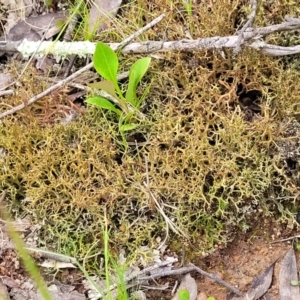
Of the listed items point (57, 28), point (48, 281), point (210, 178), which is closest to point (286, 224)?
point (210, 178)

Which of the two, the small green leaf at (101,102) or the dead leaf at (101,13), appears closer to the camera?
the small green leaf at (101,102)

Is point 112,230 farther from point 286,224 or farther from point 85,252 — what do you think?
point 286,224

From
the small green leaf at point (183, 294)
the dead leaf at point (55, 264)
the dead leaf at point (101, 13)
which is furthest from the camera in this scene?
the dead leaf at point (101, 13)

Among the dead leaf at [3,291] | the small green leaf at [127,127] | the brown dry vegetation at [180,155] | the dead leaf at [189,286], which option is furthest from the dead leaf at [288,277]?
the dead leaf at [3,291]

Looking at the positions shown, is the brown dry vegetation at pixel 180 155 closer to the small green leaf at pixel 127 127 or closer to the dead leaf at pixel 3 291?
the small green leaf at pixel 127 127

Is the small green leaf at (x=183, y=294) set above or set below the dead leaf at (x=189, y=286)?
above

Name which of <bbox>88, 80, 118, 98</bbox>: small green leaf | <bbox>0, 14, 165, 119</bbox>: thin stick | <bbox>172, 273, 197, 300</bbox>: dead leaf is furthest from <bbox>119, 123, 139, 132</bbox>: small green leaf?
<bbox>172, 273, 197, 300</bbox>: dead leaf
